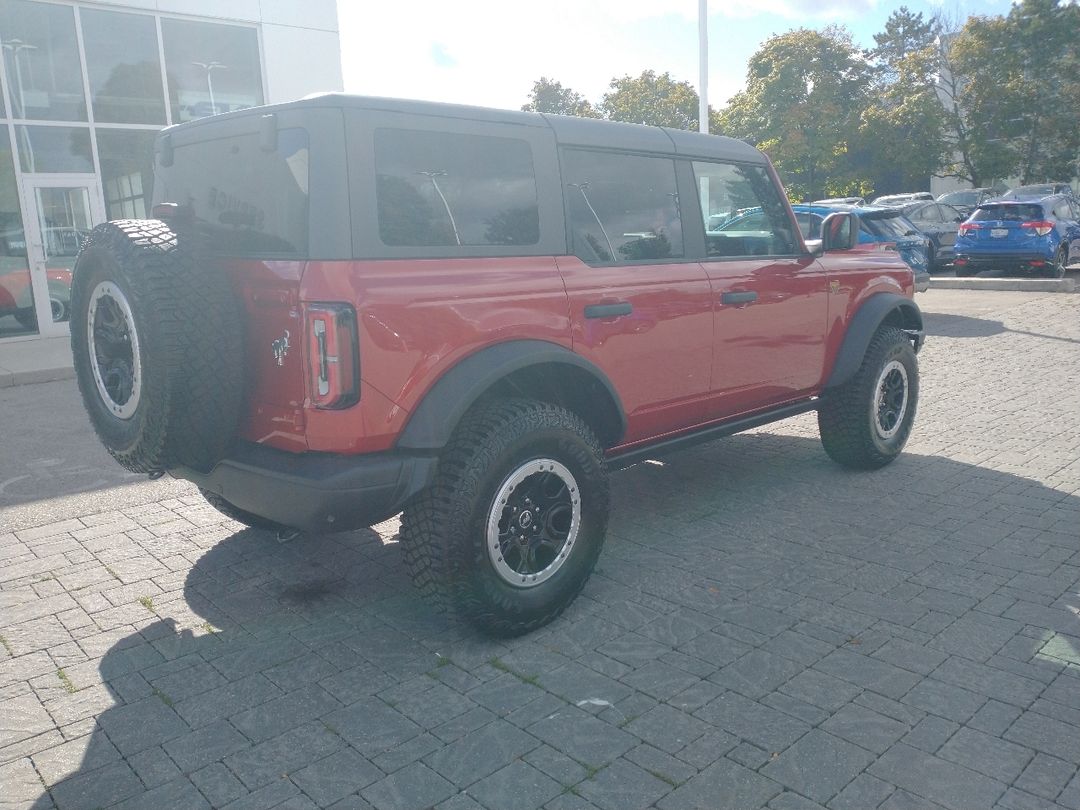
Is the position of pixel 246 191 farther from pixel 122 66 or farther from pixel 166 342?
pixel 122 66

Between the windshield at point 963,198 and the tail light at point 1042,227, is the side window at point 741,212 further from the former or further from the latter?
the windshield at point 963,198

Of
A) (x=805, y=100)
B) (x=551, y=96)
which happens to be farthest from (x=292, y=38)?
(x=551, y=96)

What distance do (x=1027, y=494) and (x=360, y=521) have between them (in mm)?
4139

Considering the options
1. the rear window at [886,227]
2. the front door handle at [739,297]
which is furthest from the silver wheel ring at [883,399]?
the rear window at [886,227]

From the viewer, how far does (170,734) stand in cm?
317

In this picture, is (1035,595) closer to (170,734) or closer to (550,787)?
(550,787)

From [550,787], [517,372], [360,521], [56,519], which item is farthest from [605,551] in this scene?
[56,519]

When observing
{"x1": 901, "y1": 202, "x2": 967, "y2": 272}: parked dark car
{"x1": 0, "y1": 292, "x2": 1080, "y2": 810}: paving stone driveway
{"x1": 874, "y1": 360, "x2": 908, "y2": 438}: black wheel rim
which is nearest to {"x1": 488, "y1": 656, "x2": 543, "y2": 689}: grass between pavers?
{"x1": 0, "y1": 292, "x2": 1080, "y2": 810}: paving stone driveway

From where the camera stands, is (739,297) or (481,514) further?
(739,297)

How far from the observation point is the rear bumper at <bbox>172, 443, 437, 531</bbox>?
333cm

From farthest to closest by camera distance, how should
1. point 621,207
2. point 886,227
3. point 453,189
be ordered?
point 886,227 < point 621,207 < point 453,189

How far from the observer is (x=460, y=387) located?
353 cm

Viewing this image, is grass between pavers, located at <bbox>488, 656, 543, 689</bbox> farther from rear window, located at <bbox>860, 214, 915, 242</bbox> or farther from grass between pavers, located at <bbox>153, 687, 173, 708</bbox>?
rear window, located at <bbox>860, 214, 915, 242</bbox>

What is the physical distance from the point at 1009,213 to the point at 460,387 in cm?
1750
